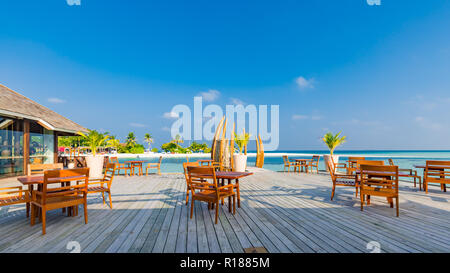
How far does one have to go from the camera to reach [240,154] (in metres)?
8.75

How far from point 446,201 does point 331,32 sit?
23.6 metres

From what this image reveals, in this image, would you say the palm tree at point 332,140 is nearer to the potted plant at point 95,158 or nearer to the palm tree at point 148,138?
the potted plant at point 95,158

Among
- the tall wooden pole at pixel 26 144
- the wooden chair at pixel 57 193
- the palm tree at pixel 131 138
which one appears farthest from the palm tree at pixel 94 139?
the palm tree at pixel 131 138

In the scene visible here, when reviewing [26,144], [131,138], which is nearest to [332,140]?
[26,144]

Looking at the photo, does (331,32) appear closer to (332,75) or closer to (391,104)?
(332,75)

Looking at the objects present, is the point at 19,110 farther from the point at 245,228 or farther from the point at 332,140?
the point at 332,140

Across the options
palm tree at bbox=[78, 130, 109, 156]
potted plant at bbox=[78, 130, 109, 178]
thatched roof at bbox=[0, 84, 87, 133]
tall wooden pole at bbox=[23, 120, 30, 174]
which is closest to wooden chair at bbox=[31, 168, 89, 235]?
potted plant at bbox=[78, 130, 109, 178]

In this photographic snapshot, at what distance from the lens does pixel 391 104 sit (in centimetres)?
3859

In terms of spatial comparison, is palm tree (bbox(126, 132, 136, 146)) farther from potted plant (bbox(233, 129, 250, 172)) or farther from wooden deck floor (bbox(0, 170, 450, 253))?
wooden deck floor (bbox(0, 170, 450, 253))

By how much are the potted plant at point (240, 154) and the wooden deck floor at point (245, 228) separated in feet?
13.6

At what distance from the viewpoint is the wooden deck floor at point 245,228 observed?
2.17 meters

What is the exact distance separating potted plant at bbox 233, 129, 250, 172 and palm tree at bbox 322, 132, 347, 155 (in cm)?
375
